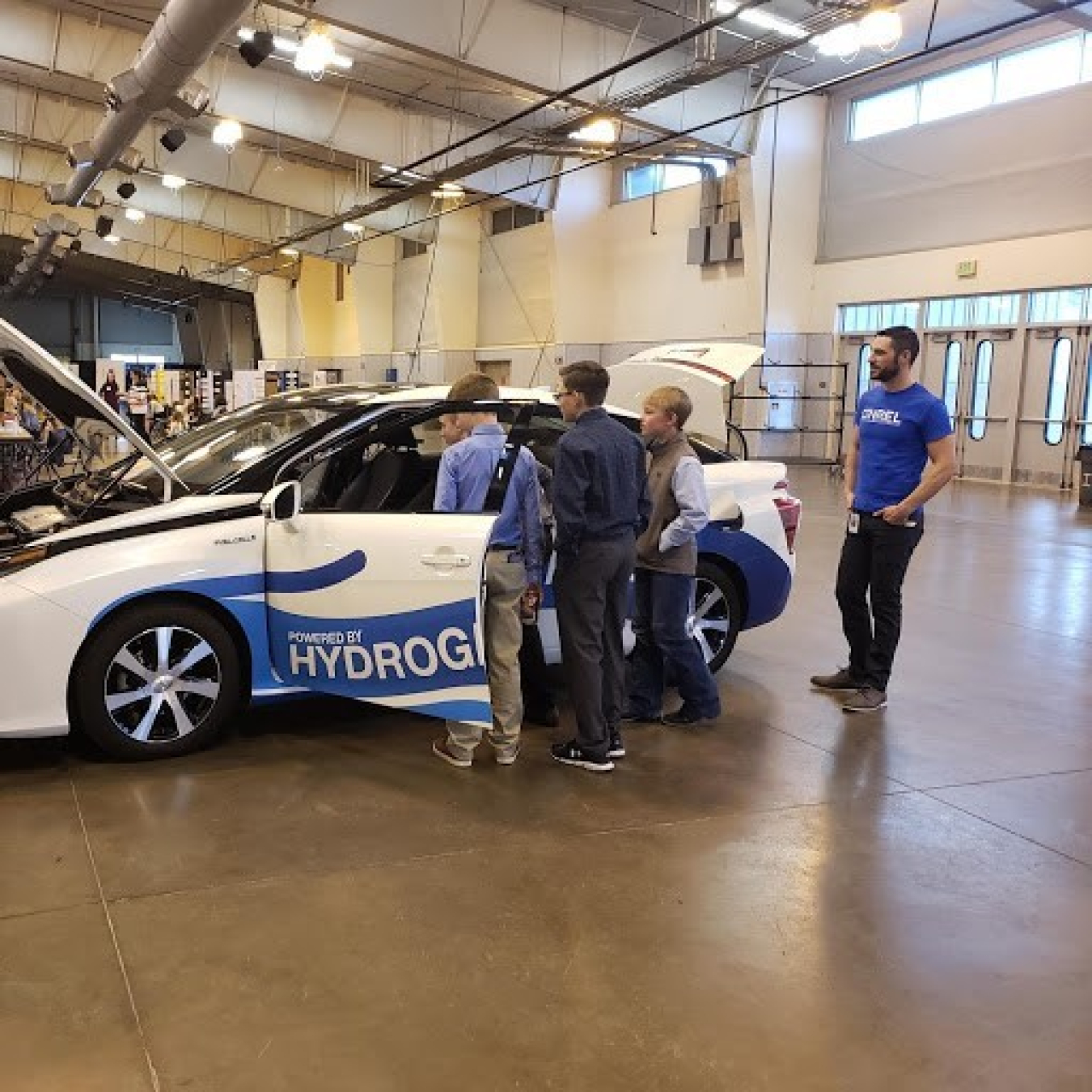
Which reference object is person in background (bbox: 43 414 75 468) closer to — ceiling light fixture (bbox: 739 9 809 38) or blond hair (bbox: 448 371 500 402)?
blond hair (bbox: 448 371 500 402)

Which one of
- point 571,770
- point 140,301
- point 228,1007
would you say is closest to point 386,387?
→ point 571,770

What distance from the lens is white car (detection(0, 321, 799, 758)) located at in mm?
3844

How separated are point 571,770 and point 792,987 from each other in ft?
5.16

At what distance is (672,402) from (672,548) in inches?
24.0

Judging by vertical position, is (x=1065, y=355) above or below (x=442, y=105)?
below

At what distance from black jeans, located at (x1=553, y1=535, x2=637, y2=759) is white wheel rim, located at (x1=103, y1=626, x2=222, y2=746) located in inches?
54.0

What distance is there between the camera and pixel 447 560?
3947 millimetres

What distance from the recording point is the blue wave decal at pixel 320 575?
13.4 ft

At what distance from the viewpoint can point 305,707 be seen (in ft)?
15.9

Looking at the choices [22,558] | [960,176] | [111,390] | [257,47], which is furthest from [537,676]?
[111,390]

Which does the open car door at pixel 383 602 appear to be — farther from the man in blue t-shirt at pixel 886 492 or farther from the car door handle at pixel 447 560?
the man in blue t-shirt at pixel 886 492

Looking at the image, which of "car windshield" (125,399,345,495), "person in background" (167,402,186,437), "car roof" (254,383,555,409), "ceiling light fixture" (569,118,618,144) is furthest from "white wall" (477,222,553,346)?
"car windshield" (125,399,345,495)

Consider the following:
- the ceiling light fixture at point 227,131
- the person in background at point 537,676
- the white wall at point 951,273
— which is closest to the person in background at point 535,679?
the person in background at point 537,676

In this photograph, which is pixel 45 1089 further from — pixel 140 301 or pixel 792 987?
pixel 140 301
